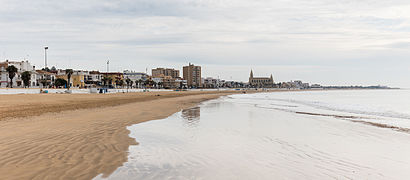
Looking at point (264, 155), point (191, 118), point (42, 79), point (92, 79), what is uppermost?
point (92, 79)

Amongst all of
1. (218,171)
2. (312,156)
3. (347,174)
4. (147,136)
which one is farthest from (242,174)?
(147,136)

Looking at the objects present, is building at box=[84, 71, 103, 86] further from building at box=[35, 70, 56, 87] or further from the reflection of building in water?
the reflection of building in water

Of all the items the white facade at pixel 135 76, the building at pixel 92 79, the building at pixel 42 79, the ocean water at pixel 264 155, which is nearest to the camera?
the ocean water at pixel 264 155

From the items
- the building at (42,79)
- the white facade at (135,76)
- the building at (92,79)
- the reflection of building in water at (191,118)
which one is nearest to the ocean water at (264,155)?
the reflection of building in water at (191,118)

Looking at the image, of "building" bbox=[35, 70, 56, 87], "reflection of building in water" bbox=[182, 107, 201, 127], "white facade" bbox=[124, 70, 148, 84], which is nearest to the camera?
"reflection of building in water" bbox=[182, 107, 201, 127]

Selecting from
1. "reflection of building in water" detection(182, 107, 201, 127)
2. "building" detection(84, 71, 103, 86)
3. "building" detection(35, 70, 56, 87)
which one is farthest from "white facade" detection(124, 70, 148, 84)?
"reflection of building in water" detection(182, 107, 201, 127)

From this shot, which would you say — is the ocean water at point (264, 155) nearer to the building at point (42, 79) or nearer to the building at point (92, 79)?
the building at point (42, 79)

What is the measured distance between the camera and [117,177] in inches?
196

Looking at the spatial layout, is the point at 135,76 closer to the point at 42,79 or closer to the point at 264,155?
the point at 42,79

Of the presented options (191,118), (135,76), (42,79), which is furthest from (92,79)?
(191,118)

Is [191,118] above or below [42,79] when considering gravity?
below

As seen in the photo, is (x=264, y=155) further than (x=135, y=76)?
No

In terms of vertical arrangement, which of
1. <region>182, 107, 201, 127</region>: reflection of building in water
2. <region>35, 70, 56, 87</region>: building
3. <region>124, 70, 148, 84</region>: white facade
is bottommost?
<region>182, 107, 201, 127</region>: reflection of building in water

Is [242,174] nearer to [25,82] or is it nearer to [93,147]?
[93,147]
